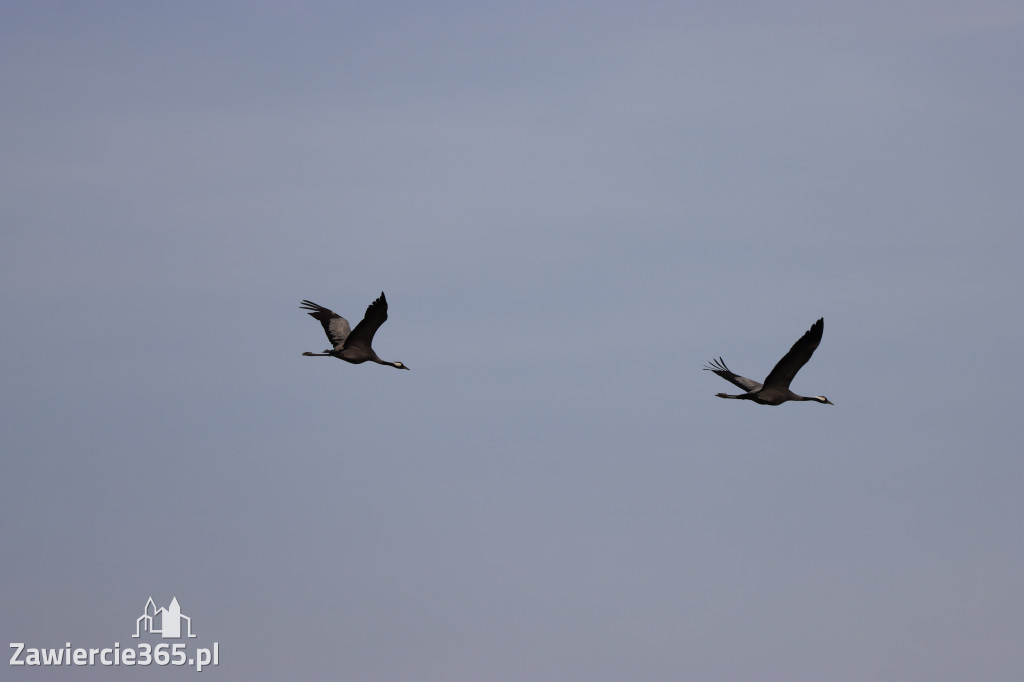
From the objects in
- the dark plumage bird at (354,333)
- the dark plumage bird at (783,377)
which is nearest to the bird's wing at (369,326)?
the dark plumage bird at (354,333)

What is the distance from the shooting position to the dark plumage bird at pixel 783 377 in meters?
56.2

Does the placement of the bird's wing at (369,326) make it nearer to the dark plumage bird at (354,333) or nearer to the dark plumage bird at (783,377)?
the dark plumage bird at (354,333)

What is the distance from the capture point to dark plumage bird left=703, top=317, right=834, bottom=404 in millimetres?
56219

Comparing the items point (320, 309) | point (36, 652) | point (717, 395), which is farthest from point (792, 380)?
point (36, 652)

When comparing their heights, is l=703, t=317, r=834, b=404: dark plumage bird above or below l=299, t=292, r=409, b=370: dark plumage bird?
below

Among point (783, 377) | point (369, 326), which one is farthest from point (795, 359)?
point (369, 326)

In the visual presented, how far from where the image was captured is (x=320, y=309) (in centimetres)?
6675

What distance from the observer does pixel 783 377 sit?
59031 mm

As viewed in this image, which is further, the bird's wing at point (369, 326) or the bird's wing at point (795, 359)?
the bird's wing at point (369, 326)

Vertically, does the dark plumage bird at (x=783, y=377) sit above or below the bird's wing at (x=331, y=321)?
below

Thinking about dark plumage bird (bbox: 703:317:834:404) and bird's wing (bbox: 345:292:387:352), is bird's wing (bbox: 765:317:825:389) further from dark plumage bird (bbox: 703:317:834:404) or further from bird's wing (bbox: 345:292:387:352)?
bird's wing (bbox: 345:292:387:352)

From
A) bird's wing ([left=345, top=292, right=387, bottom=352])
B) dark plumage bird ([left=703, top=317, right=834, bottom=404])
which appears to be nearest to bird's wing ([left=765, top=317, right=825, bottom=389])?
dark plumage bird ([left=703, top=317, right=834, bottom=404])

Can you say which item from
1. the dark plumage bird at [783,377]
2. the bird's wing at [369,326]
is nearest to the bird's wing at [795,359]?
the dark plumage bird at [783,377]

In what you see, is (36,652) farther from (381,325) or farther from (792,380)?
(792,380)
